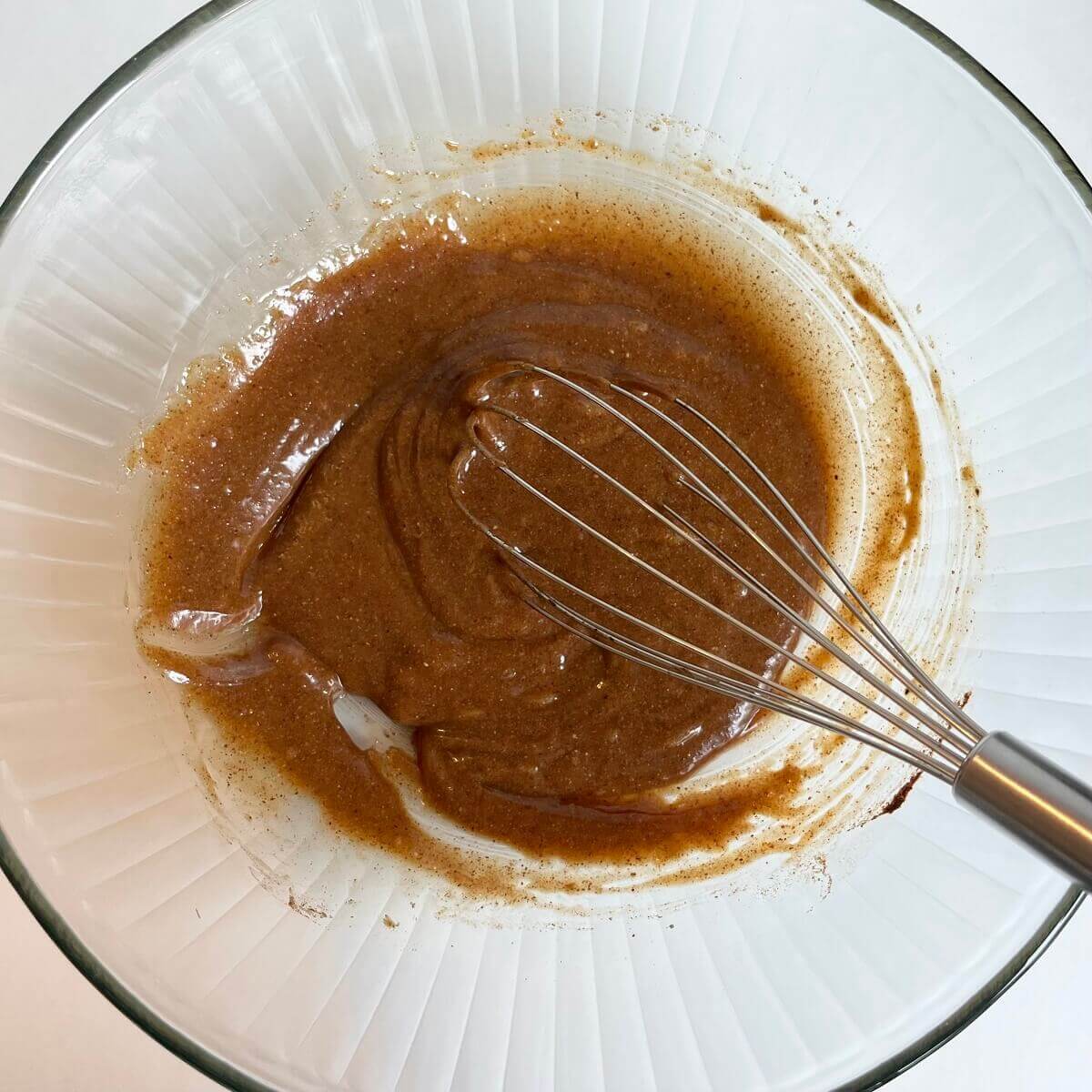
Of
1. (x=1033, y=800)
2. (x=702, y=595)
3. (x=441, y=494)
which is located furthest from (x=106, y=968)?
(x=1033, y=800)

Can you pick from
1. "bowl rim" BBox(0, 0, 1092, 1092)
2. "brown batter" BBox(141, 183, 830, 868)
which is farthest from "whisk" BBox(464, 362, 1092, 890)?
"bowl rim" BBox(0, 0, 1092, 1092)

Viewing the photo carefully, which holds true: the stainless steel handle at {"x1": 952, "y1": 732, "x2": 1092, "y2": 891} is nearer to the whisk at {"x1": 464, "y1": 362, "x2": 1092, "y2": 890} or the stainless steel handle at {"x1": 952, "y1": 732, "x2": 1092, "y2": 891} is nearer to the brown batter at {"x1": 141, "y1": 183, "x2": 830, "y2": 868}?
the whisk at {"x1": 464, "y1": 362, "x2": 1092, "y2": 890}

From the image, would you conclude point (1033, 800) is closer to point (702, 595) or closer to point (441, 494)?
point (702, 595)

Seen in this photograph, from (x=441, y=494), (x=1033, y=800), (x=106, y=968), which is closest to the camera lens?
(x=1033, y=800)

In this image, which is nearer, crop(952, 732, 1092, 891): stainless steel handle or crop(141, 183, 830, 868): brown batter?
crop(952, 732, 1092, 891): stainless steel handle

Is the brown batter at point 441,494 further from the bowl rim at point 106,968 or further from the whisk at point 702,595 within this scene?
the bowl rim at point 106,968

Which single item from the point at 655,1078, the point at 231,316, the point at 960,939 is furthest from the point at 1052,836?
the point at 231,316
